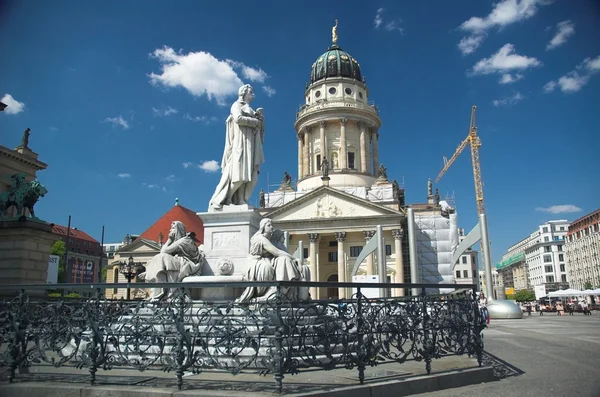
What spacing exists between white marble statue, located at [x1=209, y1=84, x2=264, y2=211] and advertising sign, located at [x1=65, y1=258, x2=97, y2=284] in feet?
211

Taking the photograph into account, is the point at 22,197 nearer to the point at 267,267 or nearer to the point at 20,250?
the point at 20,250

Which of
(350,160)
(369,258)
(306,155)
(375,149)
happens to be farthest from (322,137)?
(369,258)

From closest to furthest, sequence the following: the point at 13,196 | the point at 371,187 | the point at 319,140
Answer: the point at 13,196
the point at 371,187
the point at 319,140

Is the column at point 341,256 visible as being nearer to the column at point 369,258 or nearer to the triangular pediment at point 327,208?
the triangular pediment at point 327,208

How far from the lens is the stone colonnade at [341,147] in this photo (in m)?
58.7

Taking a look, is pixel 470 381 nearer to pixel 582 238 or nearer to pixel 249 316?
pixel 249 316

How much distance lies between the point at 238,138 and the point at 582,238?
86870mm

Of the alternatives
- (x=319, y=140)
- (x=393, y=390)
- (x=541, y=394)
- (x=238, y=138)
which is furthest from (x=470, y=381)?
(x=319, y=140)

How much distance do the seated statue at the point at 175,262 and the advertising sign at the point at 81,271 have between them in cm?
6446

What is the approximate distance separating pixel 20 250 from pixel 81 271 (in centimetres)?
5905

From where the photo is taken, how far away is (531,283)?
118 metres

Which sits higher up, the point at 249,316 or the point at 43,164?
the point at 43,164

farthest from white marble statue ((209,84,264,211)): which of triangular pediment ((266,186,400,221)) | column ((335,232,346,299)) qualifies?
column ((335,232,346,299))

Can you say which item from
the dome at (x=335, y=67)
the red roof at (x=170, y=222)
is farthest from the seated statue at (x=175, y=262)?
the dome at (x=335, y=67)
